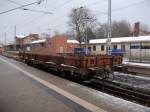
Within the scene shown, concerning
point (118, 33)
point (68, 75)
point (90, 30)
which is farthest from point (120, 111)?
point (118, 33)

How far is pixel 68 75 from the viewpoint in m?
16.9

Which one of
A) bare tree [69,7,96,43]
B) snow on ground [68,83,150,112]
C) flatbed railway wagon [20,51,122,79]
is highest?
bare tree [69,7,96,43]

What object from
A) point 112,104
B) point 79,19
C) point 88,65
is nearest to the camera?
point 112,104

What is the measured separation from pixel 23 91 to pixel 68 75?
218 inches

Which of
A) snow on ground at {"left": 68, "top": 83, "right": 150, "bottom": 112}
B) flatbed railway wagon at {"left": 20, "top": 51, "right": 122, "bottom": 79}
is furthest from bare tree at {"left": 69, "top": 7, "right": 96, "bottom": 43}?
snow on ground at {"left": 68, "top": 83, "right": 150, "bottom": 112}

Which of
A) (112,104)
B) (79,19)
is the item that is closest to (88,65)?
(112,104)

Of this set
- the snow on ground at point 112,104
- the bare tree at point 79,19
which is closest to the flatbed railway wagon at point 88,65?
the snow on ground at point 112,104

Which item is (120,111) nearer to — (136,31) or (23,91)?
(23,91)

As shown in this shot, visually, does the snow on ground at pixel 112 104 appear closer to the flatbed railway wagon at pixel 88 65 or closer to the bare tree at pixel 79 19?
the flatbed railway wagon at pixel 88 65

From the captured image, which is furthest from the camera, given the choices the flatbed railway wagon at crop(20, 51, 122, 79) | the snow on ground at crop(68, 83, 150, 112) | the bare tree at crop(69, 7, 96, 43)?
the bare tree at crop(69, 7, 96, 43)

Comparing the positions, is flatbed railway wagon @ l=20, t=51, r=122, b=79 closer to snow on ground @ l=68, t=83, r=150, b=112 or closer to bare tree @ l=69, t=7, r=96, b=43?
snow on ground @ l=68, t=83, r=150, b=112

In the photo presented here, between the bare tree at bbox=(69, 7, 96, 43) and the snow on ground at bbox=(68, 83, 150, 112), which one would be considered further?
the bare tree at bbox=(69, 7, 96, 43)

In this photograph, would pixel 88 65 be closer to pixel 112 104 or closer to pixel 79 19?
pixel 112 104

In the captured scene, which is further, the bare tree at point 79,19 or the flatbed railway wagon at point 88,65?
the bare tree at point 79,19
